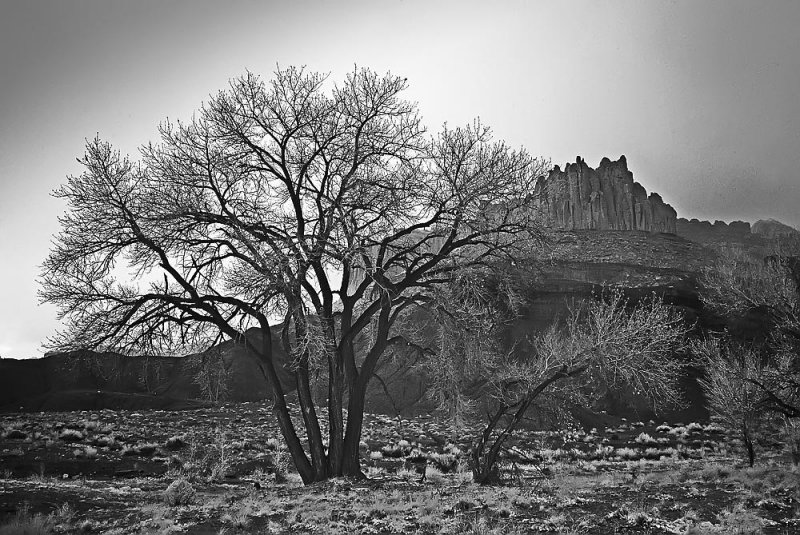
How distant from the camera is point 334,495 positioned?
1223cm

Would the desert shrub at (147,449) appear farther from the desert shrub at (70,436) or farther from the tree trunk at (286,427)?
the tree trunk at (286,427)

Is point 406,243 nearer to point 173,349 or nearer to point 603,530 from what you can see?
point 173,349

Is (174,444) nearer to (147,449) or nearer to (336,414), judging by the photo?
(147,449)

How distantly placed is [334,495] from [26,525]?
18.6 feet

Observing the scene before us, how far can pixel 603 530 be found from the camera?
912cm

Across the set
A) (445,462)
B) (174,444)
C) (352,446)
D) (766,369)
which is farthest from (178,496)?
(766,369)

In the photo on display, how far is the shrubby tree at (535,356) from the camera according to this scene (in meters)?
13.7

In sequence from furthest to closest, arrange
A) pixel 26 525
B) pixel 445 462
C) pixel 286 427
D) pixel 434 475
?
pixel 445 462
pixel 434 475
pixel 286 427
pixel 26 525

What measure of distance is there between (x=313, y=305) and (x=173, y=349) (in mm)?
3826

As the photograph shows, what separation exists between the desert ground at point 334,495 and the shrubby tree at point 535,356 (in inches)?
73.7

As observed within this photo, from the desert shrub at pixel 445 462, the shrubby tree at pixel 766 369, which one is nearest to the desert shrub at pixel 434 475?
the desert shrub at pixel 445 462

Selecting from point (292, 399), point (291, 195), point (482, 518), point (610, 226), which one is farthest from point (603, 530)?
point (610, 226)

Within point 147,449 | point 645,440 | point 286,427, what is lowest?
point 645,440

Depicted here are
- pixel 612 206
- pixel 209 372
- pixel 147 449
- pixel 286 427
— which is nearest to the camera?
pixel 286 427
